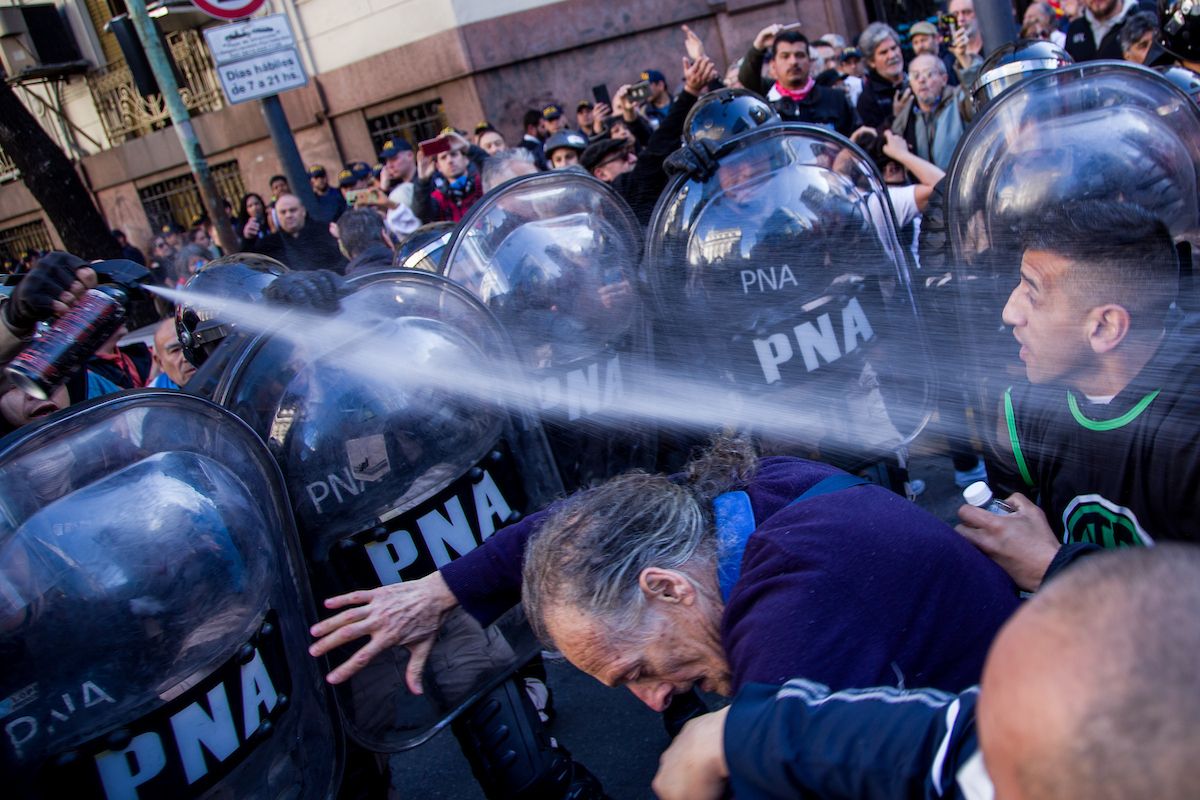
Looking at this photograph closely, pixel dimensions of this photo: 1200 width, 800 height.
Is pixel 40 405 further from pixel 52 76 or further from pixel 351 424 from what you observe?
pixel 52 76

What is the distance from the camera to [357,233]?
456 cm

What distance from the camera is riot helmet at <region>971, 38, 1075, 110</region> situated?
3266 millimetres

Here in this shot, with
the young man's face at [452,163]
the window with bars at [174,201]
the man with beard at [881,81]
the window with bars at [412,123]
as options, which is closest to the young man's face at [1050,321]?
the man with beard at [881,81]

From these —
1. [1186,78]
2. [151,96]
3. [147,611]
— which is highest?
[151,96]

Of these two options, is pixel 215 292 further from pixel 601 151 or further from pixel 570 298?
pixel 601 151

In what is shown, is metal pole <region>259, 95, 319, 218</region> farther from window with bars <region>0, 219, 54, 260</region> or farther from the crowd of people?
window with bars <region>0, 219, 54, 260</region>

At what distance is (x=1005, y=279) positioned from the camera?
8.99 feet

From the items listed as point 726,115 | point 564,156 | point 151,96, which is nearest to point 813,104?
point 564,156

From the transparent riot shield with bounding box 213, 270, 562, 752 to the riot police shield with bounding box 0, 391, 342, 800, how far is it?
0.16 meters

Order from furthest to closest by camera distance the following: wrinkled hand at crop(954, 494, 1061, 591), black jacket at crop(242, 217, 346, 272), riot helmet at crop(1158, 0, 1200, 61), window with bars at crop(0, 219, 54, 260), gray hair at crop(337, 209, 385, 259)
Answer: window with bars at crop(0, 219, 54, 260), black jacket at crop(242, 217, 346, 272), gray hair at crop(337, 209, 385, 259), riot helmet at crop(1158, 0, 1200, 61), wrinkled hand at crop(954, 494, 1061, 591)

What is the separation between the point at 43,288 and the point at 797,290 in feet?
6.23

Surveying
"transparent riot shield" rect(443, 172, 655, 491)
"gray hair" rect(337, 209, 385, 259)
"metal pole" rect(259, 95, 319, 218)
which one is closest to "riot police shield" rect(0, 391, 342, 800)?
"transparent riot shield" rect(443, 172, 655, 491)

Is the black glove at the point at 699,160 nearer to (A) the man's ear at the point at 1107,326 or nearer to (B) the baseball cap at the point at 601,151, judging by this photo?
(A) the man's ear at the point at 1107,326

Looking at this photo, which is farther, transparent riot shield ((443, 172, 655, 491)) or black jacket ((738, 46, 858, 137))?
black jacket ((738, 46, 858, 137))
